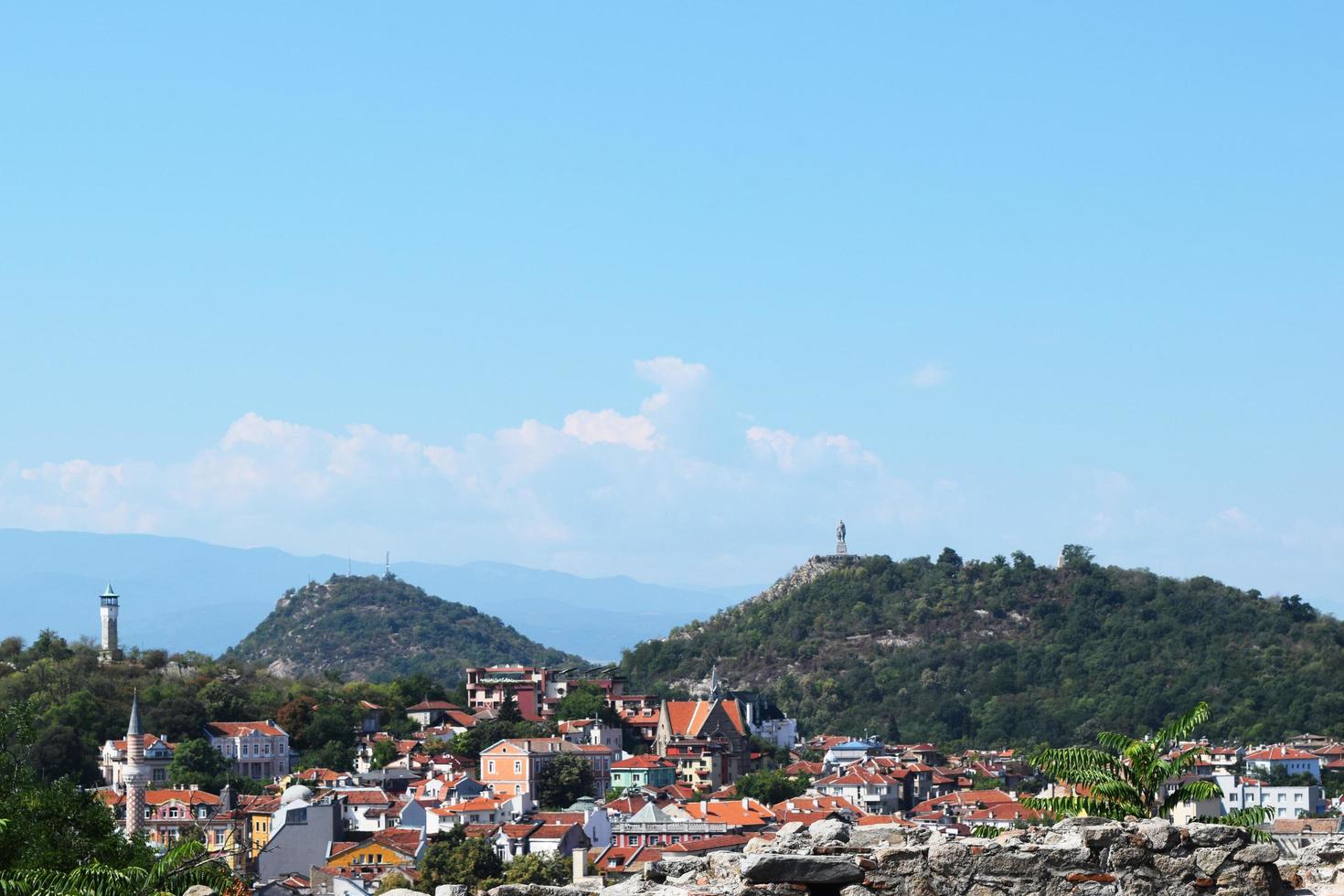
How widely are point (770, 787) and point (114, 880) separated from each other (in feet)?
182

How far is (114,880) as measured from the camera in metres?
10.2

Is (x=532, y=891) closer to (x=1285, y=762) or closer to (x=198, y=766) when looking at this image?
(x=198, y=766)

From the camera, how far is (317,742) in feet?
235

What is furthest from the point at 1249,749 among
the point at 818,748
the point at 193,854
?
the point at 193,854

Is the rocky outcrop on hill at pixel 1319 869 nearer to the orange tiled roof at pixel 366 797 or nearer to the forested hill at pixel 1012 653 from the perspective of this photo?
the orange tiled roof at pixel 366 797

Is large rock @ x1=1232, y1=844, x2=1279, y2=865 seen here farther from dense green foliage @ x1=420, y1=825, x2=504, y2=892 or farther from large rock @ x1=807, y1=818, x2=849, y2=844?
dense green foliage @ x1=420, y1=825, x2=504, y2=892

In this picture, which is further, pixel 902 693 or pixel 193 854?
pixel 902 693

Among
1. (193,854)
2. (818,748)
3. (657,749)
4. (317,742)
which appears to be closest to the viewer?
(193,854)

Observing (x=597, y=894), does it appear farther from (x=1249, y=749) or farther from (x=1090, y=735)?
(x=1090, y=735)

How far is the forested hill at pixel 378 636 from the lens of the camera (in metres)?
139

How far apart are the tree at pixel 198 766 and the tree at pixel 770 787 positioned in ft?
56.5

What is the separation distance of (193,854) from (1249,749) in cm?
7229

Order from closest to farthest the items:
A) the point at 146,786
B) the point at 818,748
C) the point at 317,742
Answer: the point at 146,786
the point at 317,742
the point at 818,748

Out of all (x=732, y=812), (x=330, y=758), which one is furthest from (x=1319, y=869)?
(x=330, y=758)
